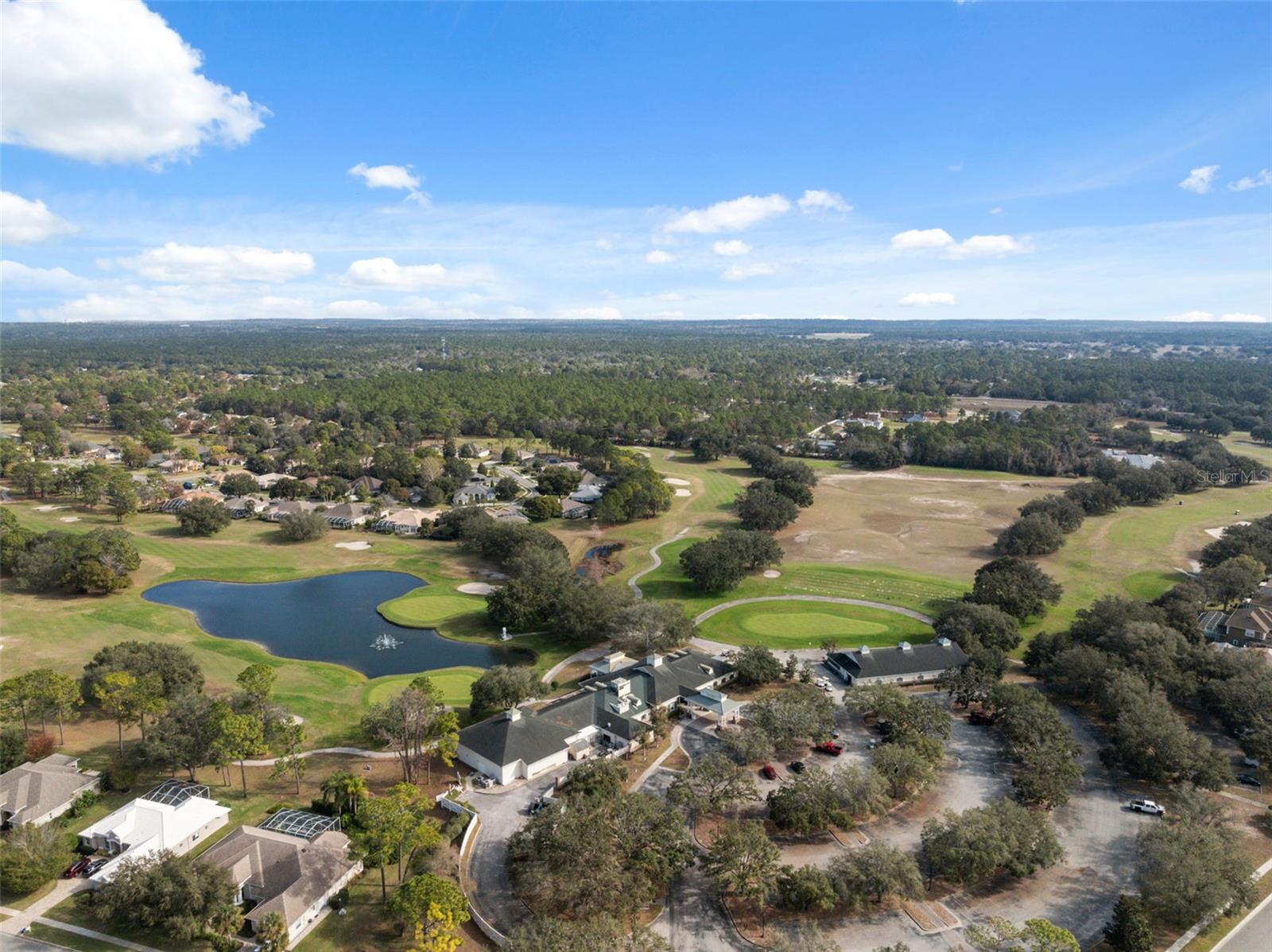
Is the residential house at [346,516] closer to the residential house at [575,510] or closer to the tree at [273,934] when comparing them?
the residential house at [575,510]

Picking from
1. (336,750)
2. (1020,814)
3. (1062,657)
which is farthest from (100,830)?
(1062,657)

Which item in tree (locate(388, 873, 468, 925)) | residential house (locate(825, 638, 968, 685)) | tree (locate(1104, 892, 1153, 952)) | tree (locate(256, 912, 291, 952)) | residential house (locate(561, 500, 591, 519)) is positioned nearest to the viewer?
tree (locate(256, 912, 291, 952))

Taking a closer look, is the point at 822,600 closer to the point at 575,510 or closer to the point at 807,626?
the point at 807,626

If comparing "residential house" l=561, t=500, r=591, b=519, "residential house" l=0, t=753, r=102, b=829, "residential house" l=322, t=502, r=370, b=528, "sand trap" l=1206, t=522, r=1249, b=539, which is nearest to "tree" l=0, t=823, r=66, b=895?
"residential house" l=0, t=753, r=102, b=829

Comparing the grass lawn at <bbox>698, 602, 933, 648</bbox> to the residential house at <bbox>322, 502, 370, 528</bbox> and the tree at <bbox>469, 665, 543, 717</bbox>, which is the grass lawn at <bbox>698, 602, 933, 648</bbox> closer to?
the tree at <bbox>469, 665, 543, 717</bbox>

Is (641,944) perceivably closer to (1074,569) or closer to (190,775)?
(190,775)

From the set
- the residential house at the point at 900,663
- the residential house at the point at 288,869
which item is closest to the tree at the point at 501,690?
the residential house at the point at 288,869

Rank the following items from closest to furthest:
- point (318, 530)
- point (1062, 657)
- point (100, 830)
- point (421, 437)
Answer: point (100, 830), point (1062, 657), point (318, 530), point (421, 437)
